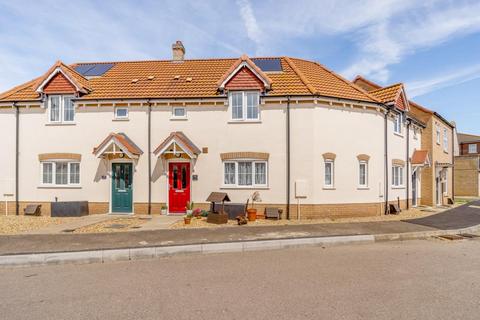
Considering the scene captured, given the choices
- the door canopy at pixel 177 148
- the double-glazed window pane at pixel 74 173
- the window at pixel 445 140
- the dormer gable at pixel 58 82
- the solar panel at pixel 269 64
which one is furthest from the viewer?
the window at pixel 445 140

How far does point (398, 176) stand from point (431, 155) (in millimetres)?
4803

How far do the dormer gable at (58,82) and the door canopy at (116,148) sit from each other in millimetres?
3341

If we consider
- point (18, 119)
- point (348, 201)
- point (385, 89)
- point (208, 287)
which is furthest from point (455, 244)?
point (18, 119)

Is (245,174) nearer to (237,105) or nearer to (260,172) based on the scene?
(260,172)

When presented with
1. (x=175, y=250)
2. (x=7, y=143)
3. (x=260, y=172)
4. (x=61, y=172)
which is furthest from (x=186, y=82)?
(x=175, y=250)

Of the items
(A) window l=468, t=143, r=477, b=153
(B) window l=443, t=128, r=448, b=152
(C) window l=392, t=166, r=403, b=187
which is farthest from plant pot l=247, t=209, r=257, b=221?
(A) window l=468, t=143, r=477, b=153

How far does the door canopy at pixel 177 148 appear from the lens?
1361 cm

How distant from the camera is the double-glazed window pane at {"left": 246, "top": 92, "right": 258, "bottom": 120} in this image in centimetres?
1430

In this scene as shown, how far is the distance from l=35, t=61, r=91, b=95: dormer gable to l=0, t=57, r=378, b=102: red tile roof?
8 centimetres

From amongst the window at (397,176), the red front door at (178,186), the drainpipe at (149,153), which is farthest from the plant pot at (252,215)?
the window at (397,176)

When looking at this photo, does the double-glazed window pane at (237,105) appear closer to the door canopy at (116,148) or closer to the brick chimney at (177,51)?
the door canopy at (116,148)

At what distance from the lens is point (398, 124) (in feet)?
55.4

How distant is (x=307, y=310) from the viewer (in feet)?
14.6

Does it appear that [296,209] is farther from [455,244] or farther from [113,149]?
[113,149]
